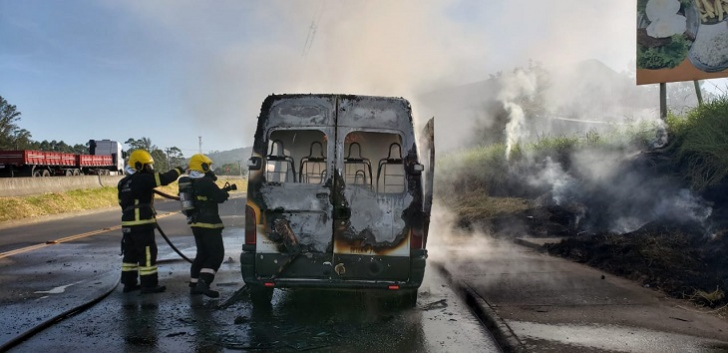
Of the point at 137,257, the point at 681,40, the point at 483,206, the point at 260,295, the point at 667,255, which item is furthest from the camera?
the point at 483,206

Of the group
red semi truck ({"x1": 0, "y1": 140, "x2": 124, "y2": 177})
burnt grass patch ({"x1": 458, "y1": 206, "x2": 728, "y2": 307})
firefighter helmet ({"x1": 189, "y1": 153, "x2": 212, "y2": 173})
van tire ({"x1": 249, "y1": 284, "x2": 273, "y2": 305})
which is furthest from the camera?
red semi truck ({"x1": 0, "y1": 140, "x2": 124, "y2": 177})

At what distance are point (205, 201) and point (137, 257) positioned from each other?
1.18 meters

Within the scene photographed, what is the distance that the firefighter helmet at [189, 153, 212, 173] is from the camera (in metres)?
6.96

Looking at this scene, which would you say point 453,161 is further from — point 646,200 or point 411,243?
point 411,243

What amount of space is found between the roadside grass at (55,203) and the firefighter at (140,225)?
1175cm

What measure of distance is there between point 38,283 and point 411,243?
5077 millimetres

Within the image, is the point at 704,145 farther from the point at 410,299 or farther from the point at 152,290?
the point at 152,290

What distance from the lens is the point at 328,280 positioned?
5.71 metres

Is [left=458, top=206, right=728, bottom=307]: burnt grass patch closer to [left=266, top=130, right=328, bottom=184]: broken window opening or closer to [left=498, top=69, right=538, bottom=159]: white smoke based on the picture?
[left=266, top=130, right=328, bottom=184]: broken window opening

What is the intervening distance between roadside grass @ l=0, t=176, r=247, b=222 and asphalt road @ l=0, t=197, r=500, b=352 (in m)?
11.4

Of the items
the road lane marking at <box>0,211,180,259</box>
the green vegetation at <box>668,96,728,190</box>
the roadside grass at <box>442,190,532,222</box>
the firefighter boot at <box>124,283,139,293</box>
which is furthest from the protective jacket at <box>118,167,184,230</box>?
the roadside grass at <box>442,190,532,222</box>

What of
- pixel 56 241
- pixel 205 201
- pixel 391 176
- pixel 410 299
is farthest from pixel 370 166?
pixel 56 241

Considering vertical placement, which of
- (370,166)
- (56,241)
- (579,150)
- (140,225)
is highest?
(579,150)

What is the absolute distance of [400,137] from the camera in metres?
5.87
